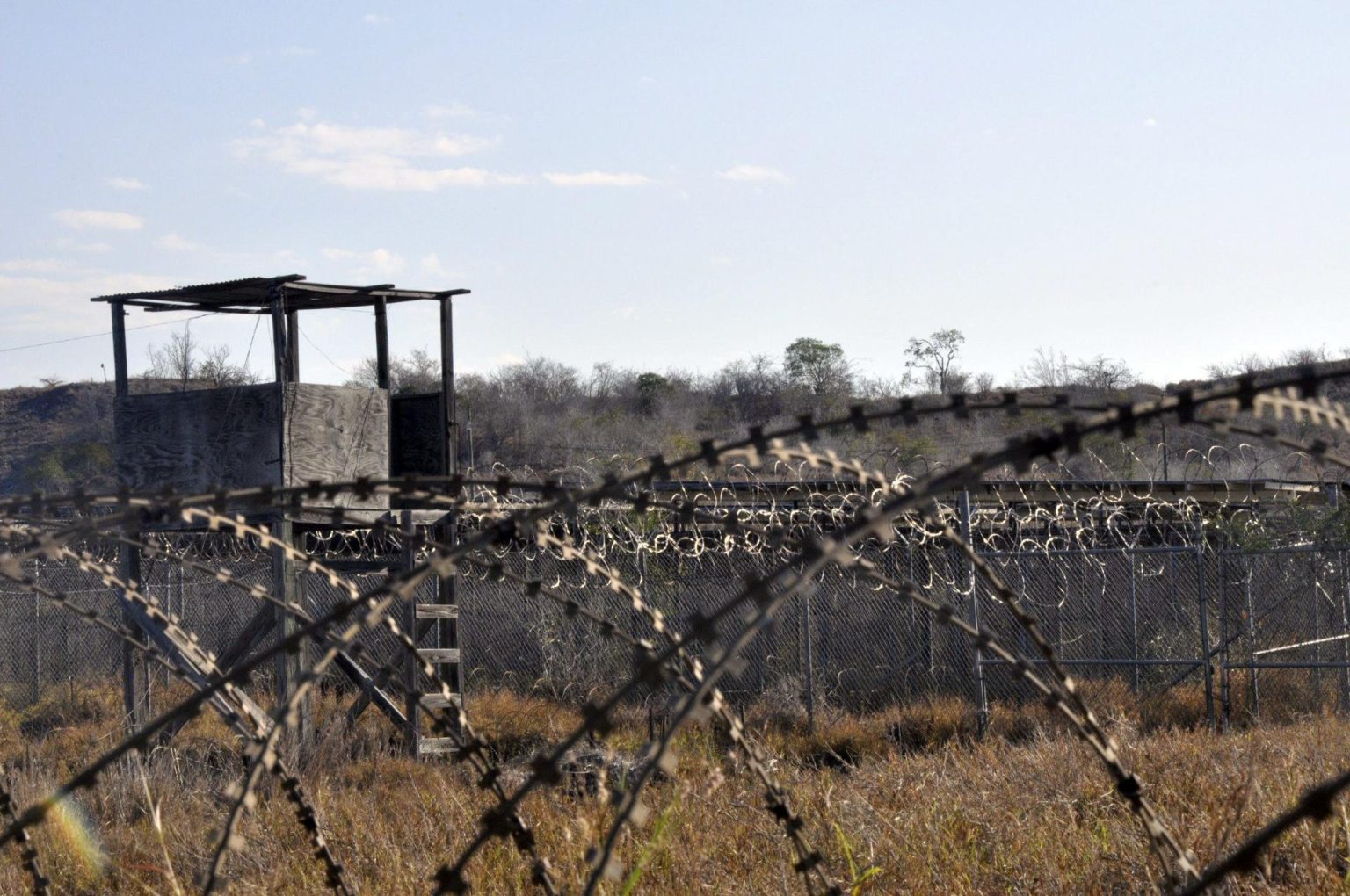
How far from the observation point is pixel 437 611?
11094 millimetres

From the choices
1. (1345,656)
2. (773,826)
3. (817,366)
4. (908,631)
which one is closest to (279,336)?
(773,826)

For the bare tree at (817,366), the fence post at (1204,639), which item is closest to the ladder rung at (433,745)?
the fence post at (1204,639)

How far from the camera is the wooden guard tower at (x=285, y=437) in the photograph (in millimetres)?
10125

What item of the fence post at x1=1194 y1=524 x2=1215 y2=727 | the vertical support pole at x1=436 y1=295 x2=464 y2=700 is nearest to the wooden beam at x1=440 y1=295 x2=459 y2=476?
the vertical support pole at x1=436 y1=295 x2=464 y2=700

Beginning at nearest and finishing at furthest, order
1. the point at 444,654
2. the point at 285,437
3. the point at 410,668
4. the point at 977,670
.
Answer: the point at 285,437 < the point at 410,668 < the point at 977,670 < the point at 444,654

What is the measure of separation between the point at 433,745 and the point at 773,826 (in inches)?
206

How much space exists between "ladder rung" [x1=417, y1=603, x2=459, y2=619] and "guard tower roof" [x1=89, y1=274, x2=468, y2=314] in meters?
2.66

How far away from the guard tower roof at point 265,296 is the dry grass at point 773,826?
350 centimetres

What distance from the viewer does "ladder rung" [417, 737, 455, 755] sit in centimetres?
1044

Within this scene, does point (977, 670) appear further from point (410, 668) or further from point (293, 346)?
point (293, 346)

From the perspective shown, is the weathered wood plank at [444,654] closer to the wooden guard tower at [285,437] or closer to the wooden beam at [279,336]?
the wooden guard tower at [285,437]

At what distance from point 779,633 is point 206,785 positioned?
8187 millimetres

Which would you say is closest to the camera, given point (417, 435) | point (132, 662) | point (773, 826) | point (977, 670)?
point (773, 826)

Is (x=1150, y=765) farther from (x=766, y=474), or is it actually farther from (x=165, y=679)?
A: (x=766, y=474)
